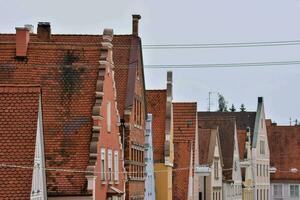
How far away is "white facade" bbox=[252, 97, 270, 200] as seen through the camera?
9825cm

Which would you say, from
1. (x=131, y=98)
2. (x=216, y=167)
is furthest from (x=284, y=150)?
(x=131, y=98)

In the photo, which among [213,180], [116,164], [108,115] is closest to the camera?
[108,115]

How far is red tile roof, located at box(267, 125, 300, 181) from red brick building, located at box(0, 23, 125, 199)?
61723mm

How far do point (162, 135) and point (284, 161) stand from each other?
163ft

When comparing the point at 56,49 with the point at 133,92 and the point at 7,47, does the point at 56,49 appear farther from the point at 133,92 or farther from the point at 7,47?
the point at 133,92

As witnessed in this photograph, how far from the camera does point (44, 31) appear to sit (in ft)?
163

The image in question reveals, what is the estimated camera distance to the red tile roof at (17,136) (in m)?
32.8

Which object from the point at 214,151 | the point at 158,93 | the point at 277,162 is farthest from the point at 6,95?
the point at 277,162

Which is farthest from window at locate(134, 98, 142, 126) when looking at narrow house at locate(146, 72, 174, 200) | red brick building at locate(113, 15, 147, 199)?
narrow house at locate(146, 72, 174, 200)

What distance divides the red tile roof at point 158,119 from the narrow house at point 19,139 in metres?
25.9

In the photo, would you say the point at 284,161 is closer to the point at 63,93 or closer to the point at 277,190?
the point at 277,190

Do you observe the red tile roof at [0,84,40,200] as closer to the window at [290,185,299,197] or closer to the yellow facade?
the yellow facade

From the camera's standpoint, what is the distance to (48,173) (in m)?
41.4

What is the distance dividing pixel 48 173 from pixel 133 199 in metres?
12.6
